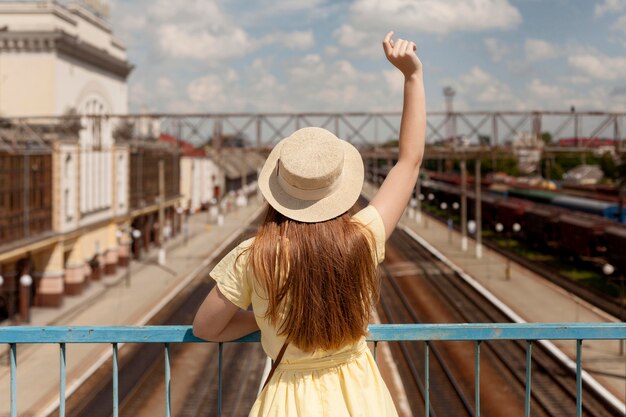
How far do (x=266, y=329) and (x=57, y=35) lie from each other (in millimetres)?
33168

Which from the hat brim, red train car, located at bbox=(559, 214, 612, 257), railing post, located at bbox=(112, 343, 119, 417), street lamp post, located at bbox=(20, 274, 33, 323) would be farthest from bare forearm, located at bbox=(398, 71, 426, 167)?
red train car, located at bbox=(559, 214, 612, 257)

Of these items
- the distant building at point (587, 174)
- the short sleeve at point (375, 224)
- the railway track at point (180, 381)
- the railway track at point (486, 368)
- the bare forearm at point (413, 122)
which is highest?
the distant building at point (587, 174)

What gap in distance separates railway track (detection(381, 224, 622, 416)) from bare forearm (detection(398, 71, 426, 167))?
13635mm

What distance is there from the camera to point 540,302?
86.3 feet

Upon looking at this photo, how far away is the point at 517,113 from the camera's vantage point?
94.6ft

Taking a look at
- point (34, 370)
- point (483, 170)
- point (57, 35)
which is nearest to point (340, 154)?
point (34, 370)

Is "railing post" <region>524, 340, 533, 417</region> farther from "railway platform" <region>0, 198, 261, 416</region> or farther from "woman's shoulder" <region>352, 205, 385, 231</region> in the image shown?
"railway platform" <region>0, 198, 261, 416</region>

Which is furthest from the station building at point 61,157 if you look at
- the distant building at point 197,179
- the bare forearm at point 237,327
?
the bare forearm at point 237,327

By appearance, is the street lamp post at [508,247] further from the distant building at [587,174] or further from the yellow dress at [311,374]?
the distant building at [587,174]

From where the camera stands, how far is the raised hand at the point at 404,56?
3094 millimetres

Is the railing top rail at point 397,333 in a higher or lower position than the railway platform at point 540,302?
higher

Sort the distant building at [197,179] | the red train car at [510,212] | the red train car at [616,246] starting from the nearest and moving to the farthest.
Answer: the red train car at [616,246], the red train car at [510,212], the distant building at [197,179]

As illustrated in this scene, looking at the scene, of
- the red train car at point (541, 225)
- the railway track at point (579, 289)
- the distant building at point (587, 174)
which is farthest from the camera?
the distant building at point (587, 174)

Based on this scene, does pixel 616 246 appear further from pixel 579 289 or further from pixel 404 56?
pixel 404 56
